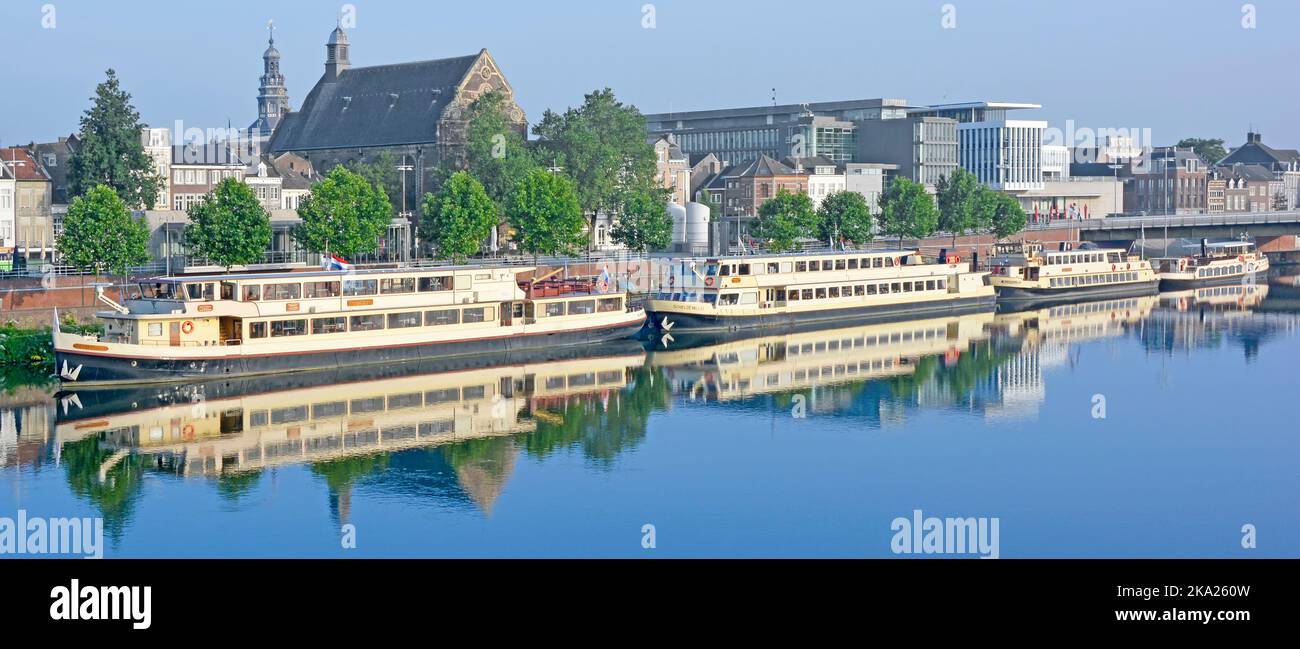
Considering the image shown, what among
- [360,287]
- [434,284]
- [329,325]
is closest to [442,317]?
[434,284]

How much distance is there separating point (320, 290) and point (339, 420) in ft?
36.2

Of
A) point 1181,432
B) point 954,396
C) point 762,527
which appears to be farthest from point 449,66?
point 762,527

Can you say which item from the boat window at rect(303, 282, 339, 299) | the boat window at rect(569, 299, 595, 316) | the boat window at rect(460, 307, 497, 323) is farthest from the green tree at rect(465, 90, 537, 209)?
the boat window at rect(303, 282, 339, 299)

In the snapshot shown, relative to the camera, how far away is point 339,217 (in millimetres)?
80938

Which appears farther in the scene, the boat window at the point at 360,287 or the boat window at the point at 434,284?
the boat window at the point at 434,284

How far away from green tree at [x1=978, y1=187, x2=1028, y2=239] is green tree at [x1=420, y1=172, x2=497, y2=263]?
53.0m

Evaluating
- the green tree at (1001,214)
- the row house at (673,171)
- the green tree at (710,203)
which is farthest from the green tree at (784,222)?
the green tree at (1001,214)

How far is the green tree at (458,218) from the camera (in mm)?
85938

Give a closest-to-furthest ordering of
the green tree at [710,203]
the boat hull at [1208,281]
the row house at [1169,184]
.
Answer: the boat hull at [1208,281]
the green tree at [710,203]
the row house at [1169,184]

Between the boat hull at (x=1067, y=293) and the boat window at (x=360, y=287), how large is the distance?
4528cm

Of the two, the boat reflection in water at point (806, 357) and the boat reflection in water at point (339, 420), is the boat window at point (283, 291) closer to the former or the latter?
the boat reflection in water at point (339, 420)

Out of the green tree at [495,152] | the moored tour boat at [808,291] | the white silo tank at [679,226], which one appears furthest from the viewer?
the white silo tank at [679,226]

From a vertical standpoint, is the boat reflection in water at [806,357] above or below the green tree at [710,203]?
below

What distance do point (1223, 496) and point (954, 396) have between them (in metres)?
16.8
